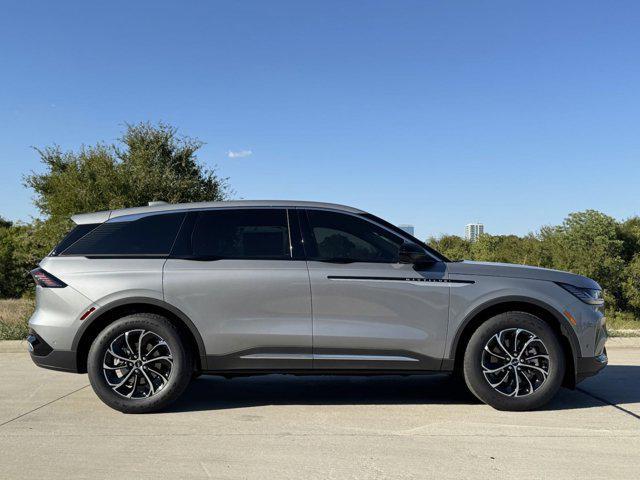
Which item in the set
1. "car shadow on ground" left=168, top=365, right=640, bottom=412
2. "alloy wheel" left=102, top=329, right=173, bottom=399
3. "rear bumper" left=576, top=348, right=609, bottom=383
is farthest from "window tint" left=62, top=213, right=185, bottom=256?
"rear bumper" left=576, top=348, right=609, bottom=383

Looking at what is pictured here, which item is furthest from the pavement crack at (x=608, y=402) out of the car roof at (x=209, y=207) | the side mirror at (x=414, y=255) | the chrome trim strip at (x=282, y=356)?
the car roof at (x=209, y=207)

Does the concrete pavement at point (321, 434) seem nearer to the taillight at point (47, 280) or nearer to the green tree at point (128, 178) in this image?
the taillight at point (47, 280)

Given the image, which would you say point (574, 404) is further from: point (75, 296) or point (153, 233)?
point (75, 296)

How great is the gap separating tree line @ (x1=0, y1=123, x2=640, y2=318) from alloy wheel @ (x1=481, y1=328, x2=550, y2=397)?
40.8ft

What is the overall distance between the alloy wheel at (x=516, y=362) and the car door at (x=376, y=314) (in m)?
0.46

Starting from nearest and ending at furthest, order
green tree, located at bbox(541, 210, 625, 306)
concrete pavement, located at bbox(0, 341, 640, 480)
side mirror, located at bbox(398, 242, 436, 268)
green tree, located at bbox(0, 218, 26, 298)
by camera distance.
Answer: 1. concrete pavement, located at bbox(0, 341, 640, 480)
2. side mirror, located at bbox(398, 242, 436, 268)
3. green tree, located at bbox(541, 210, 625, 306)
4. green tree, located at bbox(0, 218, 26, 298)

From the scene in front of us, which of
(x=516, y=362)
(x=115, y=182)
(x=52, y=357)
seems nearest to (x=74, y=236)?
(x=52, y=357)

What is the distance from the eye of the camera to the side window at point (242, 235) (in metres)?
5.22

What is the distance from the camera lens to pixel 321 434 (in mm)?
4477

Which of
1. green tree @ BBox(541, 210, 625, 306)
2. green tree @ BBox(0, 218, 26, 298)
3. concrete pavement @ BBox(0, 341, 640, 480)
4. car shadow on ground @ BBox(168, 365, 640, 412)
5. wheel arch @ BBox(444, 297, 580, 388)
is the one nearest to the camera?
concrete pavement @ BBox(0, 341, 640, 480)

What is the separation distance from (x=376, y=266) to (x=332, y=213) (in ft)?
2.13

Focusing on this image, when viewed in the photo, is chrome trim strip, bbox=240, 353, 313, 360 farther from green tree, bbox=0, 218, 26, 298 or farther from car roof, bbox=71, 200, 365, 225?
green tree, bbox=0, 218, 26, 298

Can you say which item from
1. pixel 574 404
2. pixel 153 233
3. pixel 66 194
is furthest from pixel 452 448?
pixel 66 194

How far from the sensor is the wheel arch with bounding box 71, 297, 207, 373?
200 inches
